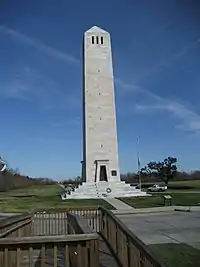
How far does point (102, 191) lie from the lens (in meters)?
39.1

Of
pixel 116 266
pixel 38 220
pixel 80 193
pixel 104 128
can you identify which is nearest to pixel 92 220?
pixel 38 220

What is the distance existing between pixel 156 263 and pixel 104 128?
3942 centimetres

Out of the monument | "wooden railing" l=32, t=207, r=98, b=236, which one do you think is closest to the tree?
the monument

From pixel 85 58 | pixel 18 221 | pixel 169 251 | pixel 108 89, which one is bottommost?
pixel 169 251

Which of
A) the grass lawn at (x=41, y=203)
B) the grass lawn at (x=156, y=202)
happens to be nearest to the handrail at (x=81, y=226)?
the grass lawn at (x=41, y=203)

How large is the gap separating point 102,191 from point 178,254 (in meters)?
30.8

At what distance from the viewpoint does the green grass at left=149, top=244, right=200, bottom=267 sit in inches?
294

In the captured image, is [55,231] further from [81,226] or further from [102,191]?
[102,191]

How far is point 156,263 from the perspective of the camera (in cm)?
302

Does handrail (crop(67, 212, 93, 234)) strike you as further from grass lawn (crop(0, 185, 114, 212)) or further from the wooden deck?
grass lawn (crop(0, 185, 114, 212))

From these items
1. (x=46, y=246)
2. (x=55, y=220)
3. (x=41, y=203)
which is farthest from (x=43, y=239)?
(x=41, y=203)

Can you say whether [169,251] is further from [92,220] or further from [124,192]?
[124,192]

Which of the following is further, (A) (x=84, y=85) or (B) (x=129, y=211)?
(A) (x=84, y=85)

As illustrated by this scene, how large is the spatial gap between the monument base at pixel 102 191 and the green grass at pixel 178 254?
27.6 m
